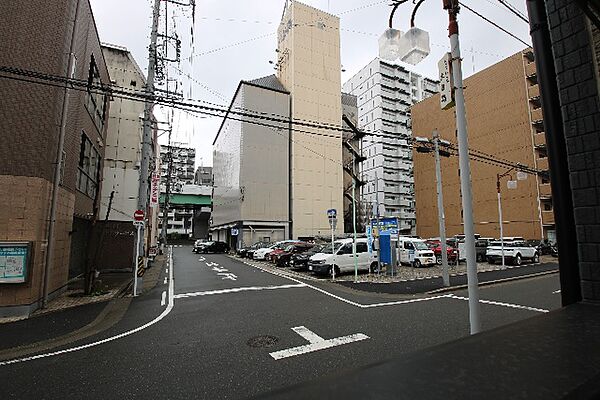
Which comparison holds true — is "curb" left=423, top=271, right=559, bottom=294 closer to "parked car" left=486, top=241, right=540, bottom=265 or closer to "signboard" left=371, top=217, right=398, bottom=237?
"parked car" left=486, top=241, right=540, bottom=265

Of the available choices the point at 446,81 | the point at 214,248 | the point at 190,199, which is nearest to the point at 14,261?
the point at 446,81

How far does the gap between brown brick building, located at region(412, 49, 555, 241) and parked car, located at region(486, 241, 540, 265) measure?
11211 millimetres

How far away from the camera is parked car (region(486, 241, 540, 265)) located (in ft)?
63.7

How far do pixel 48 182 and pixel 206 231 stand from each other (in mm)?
66537

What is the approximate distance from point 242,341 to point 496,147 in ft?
126

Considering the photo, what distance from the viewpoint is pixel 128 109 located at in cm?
1906

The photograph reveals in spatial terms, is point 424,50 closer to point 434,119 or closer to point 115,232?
point 115,232

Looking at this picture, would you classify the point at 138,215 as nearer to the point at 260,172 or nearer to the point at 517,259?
the point at 517,259

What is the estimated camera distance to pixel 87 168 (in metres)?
14.4

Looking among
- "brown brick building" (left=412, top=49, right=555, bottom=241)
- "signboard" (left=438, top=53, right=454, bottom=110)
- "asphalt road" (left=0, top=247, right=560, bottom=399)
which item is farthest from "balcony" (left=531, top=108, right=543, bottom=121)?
"signboard" (left=438, top=53, right=454, bottom=110)

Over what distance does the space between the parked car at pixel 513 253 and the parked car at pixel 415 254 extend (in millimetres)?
4537

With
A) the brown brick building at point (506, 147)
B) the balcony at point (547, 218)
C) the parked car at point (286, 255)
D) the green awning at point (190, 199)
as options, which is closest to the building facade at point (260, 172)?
the parked car at point (286, 255)

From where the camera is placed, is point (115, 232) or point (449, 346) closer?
point (449, 346)

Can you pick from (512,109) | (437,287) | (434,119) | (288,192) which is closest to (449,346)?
(437,287)
